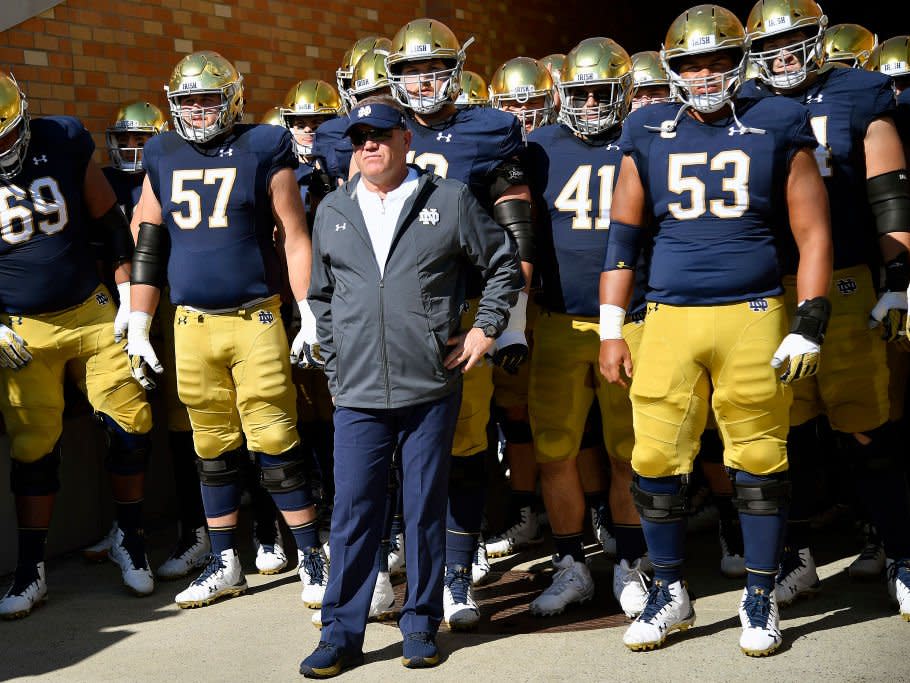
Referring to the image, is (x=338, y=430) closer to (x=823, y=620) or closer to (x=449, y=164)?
(x=449, y=164)

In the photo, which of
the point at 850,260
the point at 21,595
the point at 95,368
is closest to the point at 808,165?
the point at 850,260

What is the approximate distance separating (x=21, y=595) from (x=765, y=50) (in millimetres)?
3499

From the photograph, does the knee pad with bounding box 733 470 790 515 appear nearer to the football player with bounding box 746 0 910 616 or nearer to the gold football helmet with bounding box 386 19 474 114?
the football player with bounding box 746 0 910 616

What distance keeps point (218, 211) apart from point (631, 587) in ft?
6.87

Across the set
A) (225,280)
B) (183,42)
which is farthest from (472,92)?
(183,42)

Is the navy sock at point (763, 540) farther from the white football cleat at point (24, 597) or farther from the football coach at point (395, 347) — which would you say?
the white football cleat at point (24, 597)

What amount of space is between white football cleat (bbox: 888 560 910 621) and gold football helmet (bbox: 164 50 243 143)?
2.97 meters

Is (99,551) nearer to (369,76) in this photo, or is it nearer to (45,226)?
(45,226)

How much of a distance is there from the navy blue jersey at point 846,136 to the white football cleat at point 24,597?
3145 millimetres

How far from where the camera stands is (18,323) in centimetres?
459

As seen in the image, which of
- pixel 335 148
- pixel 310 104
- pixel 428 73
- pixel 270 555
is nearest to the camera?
pixel 428 73

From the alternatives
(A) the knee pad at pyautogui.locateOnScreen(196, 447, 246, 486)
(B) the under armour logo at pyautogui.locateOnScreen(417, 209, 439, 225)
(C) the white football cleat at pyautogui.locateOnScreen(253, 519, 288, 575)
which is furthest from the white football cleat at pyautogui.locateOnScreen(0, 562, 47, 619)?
(B) the under armour logo at pyautogui.locateOnScreen(417, 209, 439, 225)

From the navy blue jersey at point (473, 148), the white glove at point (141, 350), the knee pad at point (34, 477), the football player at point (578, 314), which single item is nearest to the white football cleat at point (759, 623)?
the football player at point (578, 314)

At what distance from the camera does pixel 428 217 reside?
370 cm
